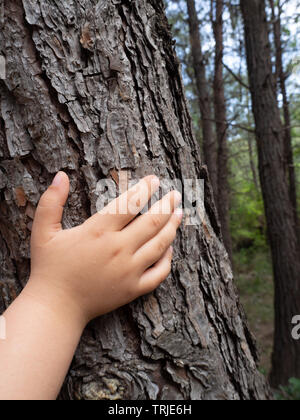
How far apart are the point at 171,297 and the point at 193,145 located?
59 cm

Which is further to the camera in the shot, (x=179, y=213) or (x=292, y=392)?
(x=292, y=392)

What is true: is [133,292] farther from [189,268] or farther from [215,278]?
[215,278]

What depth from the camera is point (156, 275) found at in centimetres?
91

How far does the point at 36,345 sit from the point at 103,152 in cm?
60

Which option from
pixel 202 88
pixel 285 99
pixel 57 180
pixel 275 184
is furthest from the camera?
pixel 285 99

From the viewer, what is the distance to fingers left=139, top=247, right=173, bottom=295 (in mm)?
888

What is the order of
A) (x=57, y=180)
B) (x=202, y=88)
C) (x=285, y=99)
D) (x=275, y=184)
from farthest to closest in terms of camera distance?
(x=285, y=99) → (x=202, y=88) → (x=275, y=184) → (x=57, y=180)

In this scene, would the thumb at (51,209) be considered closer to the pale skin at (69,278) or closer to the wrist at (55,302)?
the pale skin at (69,278)

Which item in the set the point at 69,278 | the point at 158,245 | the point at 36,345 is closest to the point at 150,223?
the point at 158,245

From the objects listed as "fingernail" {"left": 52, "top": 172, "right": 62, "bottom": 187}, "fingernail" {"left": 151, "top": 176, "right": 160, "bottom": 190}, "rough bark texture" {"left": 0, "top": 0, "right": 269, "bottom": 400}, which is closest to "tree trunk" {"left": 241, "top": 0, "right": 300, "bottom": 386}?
"rough bark texture" {"left": 0, "top": 0, "right": 269, "bottom": 400}

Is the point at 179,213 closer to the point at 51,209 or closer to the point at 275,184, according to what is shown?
the point at 51,209

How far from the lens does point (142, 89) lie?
958mm

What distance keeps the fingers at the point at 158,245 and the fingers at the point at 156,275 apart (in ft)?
0.06

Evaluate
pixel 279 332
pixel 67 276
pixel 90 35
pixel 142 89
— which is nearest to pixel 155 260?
pixel 67 276
